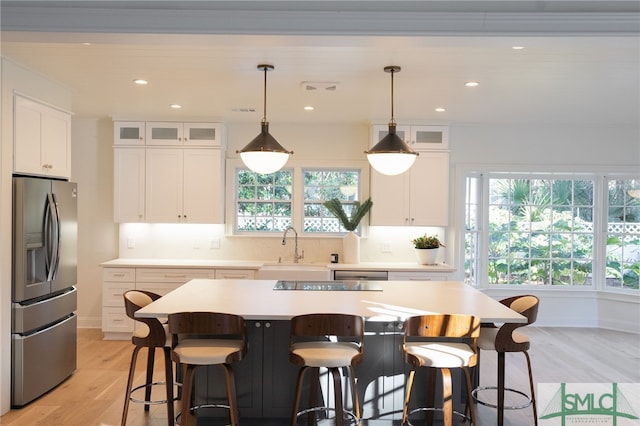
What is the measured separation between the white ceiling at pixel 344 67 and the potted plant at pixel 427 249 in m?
1.41

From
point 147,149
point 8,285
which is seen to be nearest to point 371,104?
point 147,149

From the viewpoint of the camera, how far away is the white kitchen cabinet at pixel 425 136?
609 centimetres

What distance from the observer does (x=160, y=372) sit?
15.2ft

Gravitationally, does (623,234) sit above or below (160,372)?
above

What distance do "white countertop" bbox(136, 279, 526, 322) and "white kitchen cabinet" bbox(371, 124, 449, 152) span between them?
7.81ft

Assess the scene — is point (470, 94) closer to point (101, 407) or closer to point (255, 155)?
point (255, 155)

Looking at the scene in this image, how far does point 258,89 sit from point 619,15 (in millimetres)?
2887

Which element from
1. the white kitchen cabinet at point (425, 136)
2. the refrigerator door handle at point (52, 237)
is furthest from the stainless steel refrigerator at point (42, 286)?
the white kitchen cabinet at point (425, 136)

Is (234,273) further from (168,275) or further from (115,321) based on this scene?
(115,321)

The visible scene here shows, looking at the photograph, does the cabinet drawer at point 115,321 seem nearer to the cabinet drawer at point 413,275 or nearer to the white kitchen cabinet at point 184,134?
the white kitchen cabinet at point 184,134

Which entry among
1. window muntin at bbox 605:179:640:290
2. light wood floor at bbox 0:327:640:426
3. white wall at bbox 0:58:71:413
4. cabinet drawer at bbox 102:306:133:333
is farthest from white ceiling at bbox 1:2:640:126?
light wood floor at bbox 0:327:640:426

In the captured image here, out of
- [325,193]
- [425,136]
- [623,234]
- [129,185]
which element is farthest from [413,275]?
[129,185]

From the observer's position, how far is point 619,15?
265 cm

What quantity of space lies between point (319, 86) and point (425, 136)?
2.10 meters
